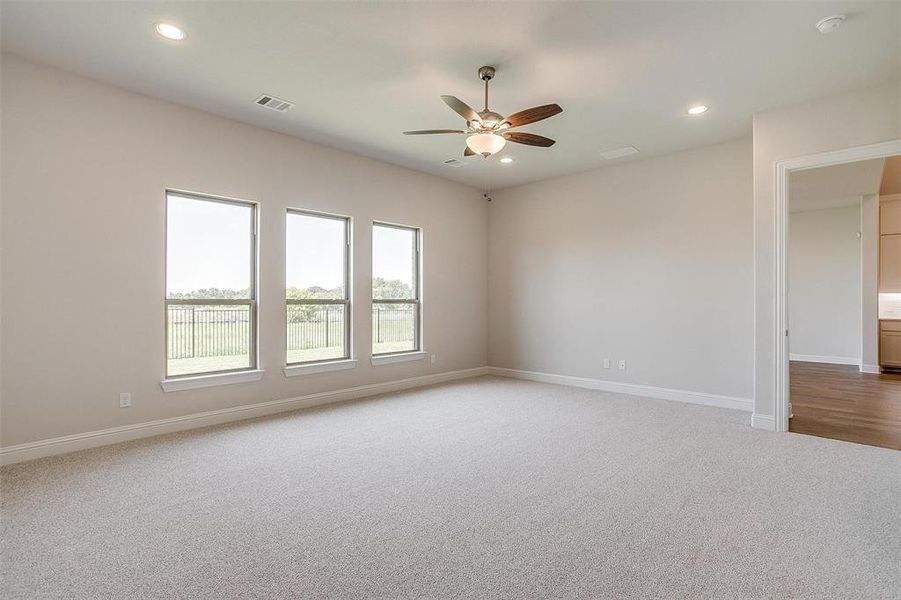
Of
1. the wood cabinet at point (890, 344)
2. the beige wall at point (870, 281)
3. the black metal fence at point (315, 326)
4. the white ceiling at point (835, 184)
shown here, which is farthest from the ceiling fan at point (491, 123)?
the wood cabinet at point (890, 344)

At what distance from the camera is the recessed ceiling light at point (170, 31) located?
3.02m

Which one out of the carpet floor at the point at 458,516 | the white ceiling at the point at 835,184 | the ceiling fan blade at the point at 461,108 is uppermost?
the white ceiling at the point at 835,184

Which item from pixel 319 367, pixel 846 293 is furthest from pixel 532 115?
pixel 846 293

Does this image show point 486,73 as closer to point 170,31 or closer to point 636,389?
point 170,31

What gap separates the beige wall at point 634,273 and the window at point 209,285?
3980mm

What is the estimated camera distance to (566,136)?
5.00m

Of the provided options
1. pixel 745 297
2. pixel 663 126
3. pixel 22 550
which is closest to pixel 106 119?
pixel 22 550

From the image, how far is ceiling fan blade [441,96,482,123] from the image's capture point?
10.2ft

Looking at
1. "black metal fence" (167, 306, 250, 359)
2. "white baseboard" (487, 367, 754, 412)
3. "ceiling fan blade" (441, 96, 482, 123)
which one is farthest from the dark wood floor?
"black metal fence" (167, 306, 250, 359)

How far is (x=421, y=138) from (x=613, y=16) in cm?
264

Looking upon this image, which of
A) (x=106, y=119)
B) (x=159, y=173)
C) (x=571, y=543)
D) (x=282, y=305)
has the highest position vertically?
(x=106, y=119)

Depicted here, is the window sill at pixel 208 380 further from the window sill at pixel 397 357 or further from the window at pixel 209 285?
the window sill at pixel 397 357

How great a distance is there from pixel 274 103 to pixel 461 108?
80.4 inches

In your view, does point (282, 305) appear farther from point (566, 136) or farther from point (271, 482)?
point (566, 136)
